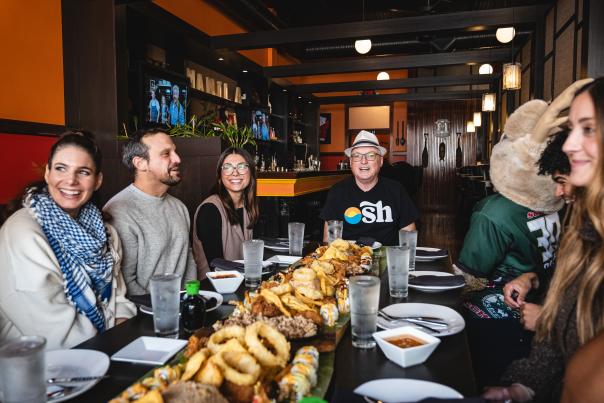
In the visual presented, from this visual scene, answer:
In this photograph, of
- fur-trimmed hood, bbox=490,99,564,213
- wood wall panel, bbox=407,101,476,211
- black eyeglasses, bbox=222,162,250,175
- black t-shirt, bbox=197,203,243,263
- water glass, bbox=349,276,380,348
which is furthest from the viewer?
wood wall panel, bbox=407,101,476,211

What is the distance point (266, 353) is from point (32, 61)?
14.6 feet

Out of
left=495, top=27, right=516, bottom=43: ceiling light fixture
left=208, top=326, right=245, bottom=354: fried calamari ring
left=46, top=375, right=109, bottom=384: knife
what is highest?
left=495, top=27, right=516, bottom=43: ceiling light fixture

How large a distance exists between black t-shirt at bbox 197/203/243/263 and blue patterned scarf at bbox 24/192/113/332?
989 millimetres

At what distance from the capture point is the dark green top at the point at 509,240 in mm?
1978

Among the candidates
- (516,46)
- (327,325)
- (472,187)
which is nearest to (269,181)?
(472,187)

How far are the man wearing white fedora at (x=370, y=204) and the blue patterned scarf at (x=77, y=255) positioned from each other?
1.67 meters

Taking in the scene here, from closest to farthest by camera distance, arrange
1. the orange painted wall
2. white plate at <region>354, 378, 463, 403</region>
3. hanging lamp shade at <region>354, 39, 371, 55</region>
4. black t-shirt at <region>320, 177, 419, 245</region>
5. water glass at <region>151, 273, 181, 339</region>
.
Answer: white plate at <region>354, 378, 463, 403</region> → water glass at <region>151, 273, 181, 339</region> → black t-shirt at <region>320, 177, 419, 245</region> → the orange painted wall → hanging lamp shade at <region>354, 39, 371, 55</region>

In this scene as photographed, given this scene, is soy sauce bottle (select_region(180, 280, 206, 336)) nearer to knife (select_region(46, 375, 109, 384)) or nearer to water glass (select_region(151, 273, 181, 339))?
water glass (select_region(151, 273, 181, 339))

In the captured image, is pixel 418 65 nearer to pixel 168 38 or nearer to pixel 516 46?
pixel 516 46

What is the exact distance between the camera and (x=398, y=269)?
1.61m

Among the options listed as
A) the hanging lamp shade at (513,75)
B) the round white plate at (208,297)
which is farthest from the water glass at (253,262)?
the hanging lamp shade at (513,75)

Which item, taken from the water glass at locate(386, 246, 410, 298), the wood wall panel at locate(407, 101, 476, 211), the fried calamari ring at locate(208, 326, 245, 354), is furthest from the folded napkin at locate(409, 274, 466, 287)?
the wood wall panel at locate(407, 101, 476, 211)

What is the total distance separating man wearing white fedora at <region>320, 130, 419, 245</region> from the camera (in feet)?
10.4

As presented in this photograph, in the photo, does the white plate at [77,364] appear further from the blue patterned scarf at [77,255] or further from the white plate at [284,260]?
the white plate at [284,260]
